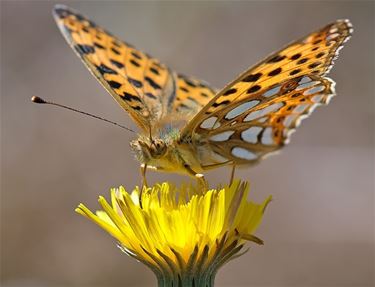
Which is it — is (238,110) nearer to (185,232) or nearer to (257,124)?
(257,124)

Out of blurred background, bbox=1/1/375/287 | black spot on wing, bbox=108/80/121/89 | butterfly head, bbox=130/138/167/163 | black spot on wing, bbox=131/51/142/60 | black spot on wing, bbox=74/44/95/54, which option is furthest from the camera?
blurred background, bbox=1/1/375/287

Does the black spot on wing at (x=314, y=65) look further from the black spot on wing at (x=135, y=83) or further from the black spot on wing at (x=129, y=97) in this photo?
the black spot on wing at (x=135, y=83)

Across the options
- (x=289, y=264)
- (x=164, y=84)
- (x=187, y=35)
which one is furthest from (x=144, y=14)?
(x=164, y=84)

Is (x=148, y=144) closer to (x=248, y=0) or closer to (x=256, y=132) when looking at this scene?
(x=256, y=132)

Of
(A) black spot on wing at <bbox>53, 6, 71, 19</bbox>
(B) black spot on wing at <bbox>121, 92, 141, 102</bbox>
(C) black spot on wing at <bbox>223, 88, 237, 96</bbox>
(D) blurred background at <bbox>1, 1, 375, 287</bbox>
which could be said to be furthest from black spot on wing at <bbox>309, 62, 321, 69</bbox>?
(D) blurred background at <bbox>1, 1, 375, 287</bbox>

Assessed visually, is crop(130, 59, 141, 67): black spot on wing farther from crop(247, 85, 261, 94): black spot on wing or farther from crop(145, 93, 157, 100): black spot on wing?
crop(247, 85, 261, 94): black spot on wing

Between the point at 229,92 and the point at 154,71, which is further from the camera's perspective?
the point at 154,71

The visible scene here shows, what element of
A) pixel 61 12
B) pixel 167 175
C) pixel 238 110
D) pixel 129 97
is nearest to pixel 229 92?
pixel 238 110
